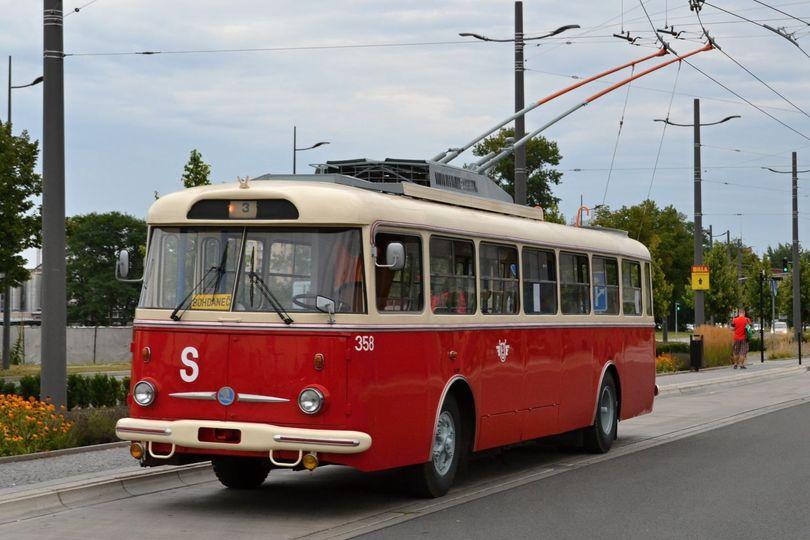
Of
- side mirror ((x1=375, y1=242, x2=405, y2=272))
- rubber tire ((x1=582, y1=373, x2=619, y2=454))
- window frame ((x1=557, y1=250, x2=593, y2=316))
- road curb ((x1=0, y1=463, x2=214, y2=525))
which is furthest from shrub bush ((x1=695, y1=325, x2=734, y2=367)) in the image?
side mirror ((x1=375, y1=242, x2=405, y2=272))

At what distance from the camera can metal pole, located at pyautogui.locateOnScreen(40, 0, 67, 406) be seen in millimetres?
15664

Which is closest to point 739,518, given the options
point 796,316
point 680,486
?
point 680,486

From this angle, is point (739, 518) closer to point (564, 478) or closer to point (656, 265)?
point (564, 478)

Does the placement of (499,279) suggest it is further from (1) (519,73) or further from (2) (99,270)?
(2) (99,270)

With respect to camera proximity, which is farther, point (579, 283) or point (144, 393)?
point (579, 283)

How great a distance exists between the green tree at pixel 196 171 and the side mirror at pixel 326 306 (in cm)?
3129

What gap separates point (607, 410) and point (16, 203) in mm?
26812

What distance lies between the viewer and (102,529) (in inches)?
400

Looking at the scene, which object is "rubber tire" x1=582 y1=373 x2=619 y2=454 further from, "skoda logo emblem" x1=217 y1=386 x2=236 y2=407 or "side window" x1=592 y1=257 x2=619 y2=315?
"skoda logo emblem" x1=217 y1=386 x2=236 y2=407

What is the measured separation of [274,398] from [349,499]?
6.00 ft

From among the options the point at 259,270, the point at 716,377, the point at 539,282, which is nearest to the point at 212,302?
the point at 259,270

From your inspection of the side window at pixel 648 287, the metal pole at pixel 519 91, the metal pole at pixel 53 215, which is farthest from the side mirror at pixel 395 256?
the metal pole at pixel 519 91

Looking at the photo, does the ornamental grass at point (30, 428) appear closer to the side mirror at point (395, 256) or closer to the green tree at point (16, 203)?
the side mirror at point (395, 256)

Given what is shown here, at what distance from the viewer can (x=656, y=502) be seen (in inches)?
470
